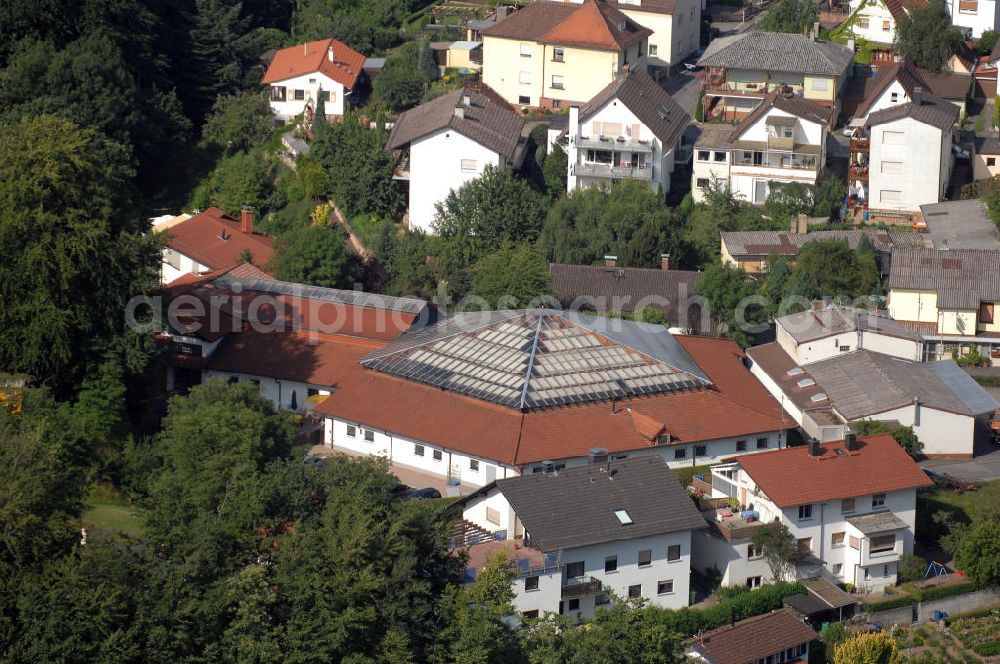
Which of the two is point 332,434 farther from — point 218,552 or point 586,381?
point 218,552

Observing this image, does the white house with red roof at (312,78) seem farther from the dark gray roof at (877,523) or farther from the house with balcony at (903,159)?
the dark gray roof at (877,523)

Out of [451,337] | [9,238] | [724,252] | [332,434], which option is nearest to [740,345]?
[724,252]

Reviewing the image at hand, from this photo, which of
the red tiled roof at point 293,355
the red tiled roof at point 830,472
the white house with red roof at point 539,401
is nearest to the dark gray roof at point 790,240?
the white house with red roof at point 539,401

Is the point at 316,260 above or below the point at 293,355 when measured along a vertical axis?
above

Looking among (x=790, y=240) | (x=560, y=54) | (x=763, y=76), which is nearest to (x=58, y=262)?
(x=790, y=240)

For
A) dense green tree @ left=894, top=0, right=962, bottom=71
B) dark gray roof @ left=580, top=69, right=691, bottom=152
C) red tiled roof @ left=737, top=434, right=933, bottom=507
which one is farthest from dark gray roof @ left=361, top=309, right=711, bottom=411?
dense green tree @ left=894, top=0, right=962, bottom=71

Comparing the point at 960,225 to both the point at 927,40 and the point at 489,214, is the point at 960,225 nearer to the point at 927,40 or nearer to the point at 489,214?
the point at 927,40

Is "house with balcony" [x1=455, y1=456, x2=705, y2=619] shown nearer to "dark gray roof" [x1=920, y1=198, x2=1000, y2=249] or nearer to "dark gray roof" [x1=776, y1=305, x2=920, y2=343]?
"dark gray roof" [x1=776, y1=305, x2=920, y2=343]
